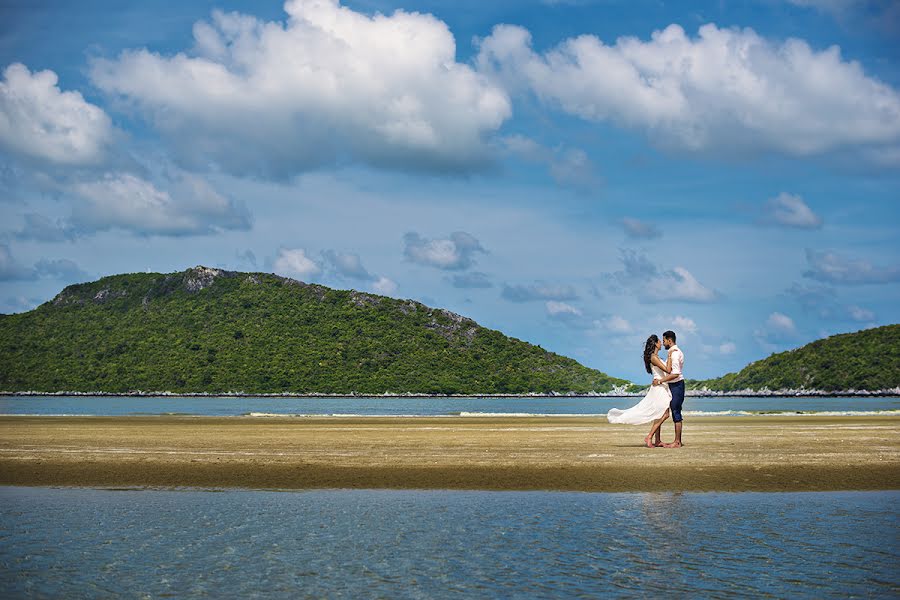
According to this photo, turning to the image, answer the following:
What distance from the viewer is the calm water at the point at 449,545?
466 inches

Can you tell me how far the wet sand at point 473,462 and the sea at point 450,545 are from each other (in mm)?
1803

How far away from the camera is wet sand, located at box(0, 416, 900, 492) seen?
72.6 ft

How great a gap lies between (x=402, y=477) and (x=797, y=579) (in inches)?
514

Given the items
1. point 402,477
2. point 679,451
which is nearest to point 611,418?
point 679,451

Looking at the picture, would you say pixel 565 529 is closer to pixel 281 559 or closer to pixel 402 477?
pixel 281 559

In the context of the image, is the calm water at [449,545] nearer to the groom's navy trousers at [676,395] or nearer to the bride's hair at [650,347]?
the groom's navy trousers at [676,395]

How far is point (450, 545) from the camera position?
1452 cm

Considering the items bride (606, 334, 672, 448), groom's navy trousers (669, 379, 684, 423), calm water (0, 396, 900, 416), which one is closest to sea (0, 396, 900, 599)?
groom's navy trousers (669, 379, 684, 423)

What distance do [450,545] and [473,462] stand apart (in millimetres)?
11913

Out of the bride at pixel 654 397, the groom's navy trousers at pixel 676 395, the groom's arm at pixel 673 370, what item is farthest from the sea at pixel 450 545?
the bride at pixel 654 397

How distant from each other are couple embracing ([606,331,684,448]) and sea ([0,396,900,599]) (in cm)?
545

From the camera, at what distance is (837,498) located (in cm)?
1942

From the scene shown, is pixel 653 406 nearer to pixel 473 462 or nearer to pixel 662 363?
pixel 662 363

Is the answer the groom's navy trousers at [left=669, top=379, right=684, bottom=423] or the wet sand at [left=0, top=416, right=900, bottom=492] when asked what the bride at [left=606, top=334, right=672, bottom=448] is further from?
the wet sand at [left=0, top=416, right=900, bottom=492]
